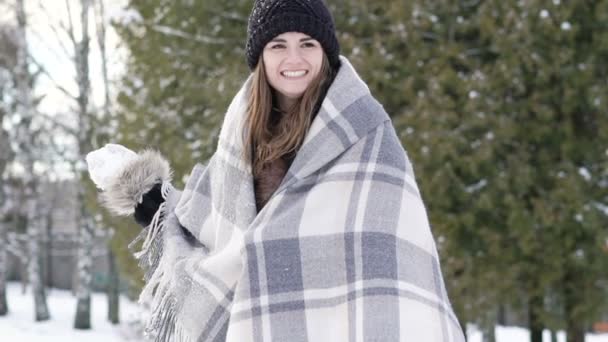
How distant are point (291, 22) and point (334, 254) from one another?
65 cm

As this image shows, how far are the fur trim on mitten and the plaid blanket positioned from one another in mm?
548

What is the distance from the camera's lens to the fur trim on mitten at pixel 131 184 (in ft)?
8.32

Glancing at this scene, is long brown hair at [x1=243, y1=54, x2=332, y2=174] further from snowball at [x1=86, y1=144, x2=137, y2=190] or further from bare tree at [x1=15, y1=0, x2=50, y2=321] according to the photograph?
bare tree at [x1=15, y1=0, x2=50, y2=321]

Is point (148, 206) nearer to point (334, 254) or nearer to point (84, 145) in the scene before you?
point (334, 254)

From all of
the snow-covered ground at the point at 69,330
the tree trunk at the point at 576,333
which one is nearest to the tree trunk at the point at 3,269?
the snow-covered ground at the point at 69,330

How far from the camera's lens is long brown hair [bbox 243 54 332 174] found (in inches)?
82.6

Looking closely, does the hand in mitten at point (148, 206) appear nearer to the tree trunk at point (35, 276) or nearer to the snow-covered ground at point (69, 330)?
the snow-covered ground at point (69, 330)

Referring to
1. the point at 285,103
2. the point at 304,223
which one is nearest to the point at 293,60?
the point at 285,103

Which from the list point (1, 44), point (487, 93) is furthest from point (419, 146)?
point (1, 44)

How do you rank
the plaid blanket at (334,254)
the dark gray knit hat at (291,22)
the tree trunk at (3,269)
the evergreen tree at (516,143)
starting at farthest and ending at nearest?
the tree trunk at (3,269) < the evergreen tree at (516,143) < the dark gray knit hat at (291,22) < the plaid blanket at (334,254)

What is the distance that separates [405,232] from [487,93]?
4.69 meters

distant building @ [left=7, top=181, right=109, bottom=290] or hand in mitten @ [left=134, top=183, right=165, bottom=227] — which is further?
distant building @ [left=7, top=181, right=109, bottom=290]

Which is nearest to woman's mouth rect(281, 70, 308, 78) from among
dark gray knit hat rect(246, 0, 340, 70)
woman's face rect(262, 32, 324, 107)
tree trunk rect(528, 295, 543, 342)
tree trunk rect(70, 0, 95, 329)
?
woman's face rect(262, 32, 324, 107)

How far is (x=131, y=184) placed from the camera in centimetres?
254
